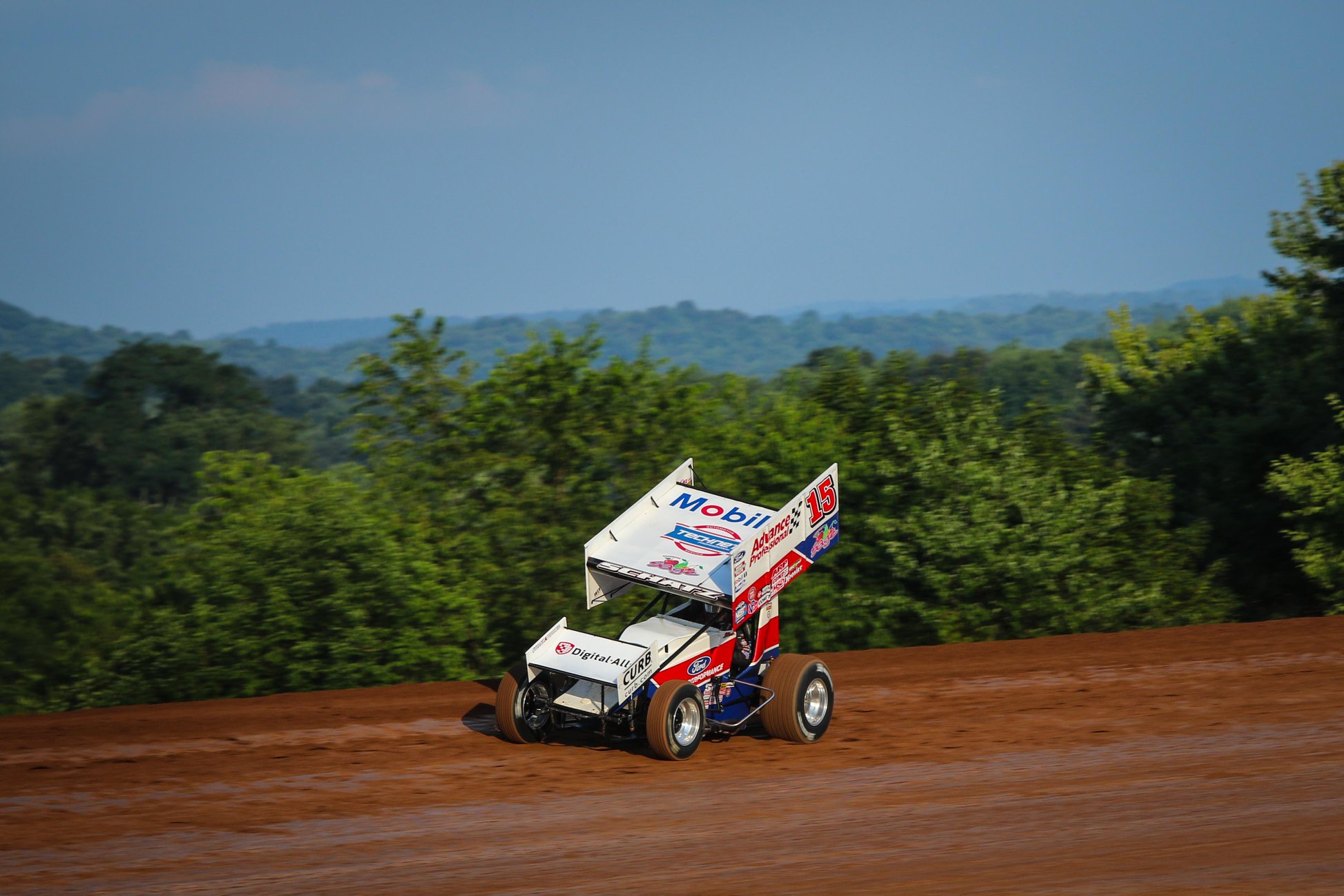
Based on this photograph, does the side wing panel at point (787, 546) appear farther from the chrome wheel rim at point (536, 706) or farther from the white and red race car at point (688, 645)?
the chrome wheel rim at point (536, 706)

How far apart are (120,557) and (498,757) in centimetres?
4970

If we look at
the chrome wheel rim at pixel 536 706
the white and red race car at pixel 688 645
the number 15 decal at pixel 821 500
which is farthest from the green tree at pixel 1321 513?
the chrome wheel rim at pixel 536 706

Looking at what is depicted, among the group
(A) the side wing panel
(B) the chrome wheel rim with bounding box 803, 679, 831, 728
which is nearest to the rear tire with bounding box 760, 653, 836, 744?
(B) the chrome wheel rim with bounding box 803, 679, 831, 728

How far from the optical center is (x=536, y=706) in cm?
1248

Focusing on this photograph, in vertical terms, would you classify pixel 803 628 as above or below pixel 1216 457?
below

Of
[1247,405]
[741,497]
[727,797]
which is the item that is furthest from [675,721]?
[1247,405]

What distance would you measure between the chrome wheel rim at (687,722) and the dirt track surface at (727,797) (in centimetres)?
27

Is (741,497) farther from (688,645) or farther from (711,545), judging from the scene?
(688,645)

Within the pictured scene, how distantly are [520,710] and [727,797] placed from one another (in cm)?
244

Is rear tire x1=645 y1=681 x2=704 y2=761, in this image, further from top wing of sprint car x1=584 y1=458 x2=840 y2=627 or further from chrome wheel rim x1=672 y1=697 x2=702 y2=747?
top wing of sprint car x1=584 y1=458 x2=840 y2=627

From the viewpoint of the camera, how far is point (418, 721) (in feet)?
45.6

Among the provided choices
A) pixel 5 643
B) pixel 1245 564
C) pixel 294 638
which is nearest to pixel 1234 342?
pixel 1245 564

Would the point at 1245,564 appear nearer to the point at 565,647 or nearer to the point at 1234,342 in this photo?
the point at 1234,342

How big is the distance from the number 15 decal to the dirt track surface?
239 cm
